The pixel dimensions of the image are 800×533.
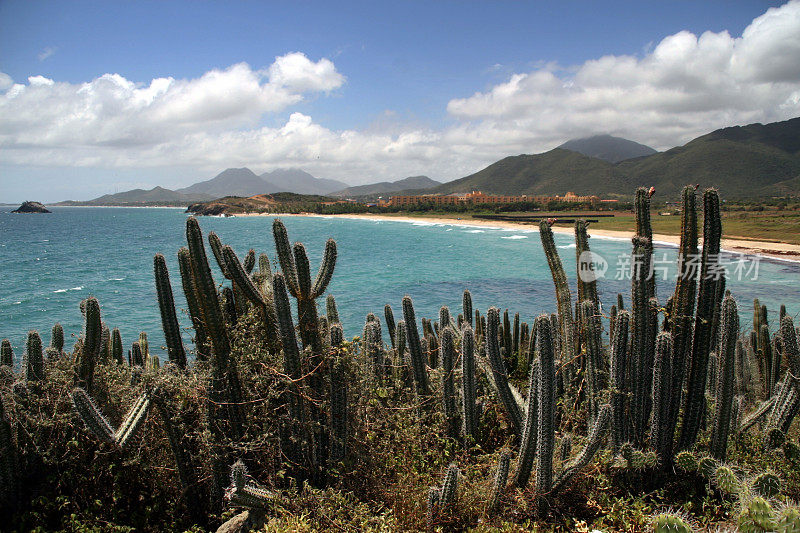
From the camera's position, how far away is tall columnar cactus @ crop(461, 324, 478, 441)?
557 centimetres

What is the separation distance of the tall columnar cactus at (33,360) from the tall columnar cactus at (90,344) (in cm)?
46

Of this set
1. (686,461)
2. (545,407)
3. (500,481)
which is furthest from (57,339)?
(686,461)

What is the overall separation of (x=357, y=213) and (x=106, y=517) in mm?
119894

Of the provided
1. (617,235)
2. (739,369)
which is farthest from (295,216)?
(739,369)

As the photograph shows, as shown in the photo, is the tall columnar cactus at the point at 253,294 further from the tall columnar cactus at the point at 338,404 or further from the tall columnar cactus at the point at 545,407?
the tall columnar cactus at the point at 545,407

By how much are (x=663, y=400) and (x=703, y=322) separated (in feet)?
3.18

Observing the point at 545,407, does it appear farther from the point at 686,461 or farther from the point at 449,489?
the point at 686,461

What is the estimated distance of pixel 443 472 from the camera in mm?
4879

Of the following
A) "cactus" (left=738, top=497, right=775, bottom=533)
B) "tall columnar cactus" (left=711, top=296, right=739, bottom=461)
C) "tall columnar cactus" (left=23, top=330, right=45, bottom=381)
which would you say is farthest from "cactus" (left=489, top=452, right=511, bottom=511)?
"tall columnar cactus" (left=23, top=330, right=45, bottom=381)

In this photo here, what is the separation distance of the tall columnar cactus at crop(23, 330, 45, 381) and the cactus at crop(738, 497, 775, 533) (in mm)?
6707

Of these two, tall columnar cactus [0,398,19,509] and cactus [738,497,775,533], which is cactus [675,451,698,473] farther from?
tall columnar cactus [0,398,19,509]

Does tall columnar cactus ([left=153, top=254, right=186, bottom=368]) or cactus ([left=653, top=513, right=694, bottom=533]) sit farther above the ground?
tall columnar cactus ([left=153, top=254, right=186, bottom=368])

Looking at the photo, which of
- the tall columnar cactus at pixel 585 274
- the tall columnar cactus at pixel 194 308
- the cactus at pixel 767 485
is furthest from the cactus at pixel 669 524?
the tall columnar cactus at pixel 194 308

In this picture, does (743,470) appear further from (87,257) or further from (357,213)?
(357,213)
